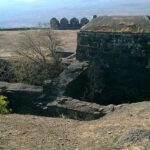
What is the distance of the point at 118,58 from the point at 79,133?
6627 mm

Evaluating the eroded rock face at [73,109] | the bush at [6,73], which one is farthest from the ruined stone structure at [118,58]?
the bush at [6,73]

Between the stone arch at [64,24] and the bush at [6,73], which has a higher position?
the stone arch at [64,24]

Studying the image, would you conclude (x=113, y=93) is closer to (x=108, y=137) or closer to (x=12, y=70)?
(x=12, y=70)

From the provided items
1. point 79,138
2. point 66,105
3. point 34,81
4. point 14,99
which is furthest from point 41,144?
point 34,81

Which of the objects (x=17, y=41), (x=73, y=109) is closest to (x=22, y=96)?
(x=73, y=109)

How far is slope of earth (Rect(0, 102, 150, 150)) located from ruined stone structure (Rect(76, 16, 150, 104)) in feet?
13.5

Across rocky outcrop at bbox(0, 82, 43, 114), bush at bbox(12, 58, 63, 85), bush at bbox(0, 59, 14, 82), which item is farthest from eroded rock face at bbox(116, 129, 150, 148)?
bush at bbox(0, 59, 14, 82)

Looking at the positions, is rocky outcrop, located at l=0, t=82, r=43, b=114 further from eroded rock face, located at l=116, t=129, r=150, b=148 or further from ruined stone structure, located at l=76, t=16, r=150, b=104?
eroded rock face, located at l=116, t=129, r=150, b=148

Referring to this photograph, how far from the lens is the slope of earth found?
318 inches

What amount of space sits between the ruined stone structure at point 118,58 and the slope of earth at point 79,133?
411cm

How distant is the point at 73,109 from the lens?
12258 mm

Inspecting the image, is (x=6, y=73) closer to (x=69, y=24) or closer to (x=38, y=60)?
(x=38, y=60)

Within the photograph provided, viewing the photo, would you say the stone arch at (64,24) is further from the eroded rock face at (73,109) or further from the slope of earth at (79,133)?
the slope of earth at (79,133)

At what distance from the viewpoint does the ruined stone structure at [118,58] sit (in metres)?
14.9
